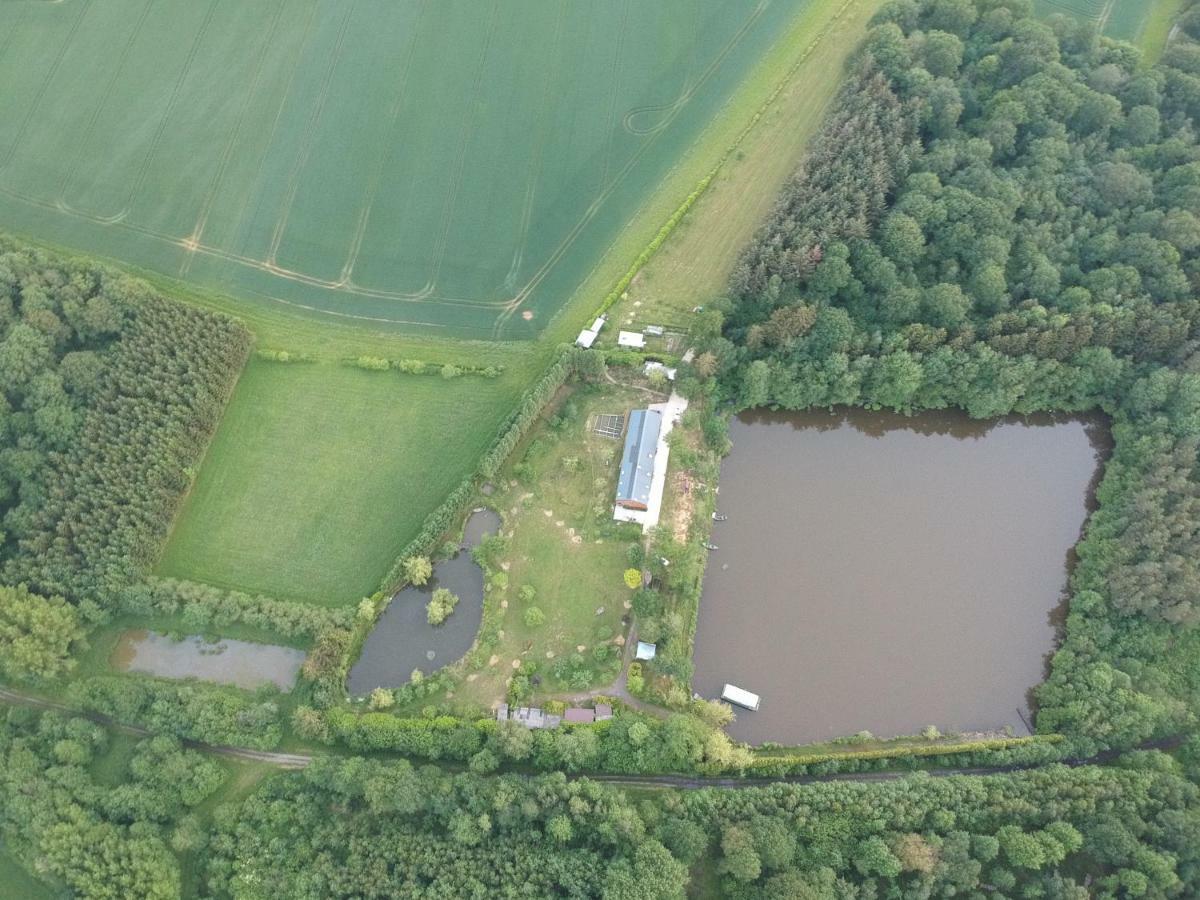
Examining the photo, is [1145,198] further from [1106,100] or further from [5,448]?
[5,448]

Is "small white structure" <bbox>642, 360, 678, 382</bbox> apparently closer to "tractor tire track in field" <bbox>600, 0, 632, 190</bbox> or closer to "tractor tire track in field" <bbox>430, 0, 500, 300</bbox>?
"tractor tire track in field" <bbox>600, 0, 632, 190</bbox>

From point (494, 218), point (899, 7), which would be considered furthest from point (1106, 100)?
point (494, 218)

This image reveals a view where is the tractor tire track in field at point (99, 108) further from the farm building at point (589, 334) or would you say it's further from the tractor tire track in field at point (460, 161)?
the farm building at point (589, 334)

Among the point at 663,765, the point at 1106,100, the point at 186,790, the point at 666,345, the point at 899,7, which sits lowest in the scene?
the point at 186,790

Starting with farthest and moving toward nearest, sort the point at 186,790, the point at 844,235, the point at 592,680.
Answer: the point at 844,235, the point at 592,680, the point at 186,790

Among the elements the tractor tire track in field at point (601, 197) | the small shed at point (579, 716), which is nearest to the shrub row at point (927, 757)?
the small shed at point (579, 716)

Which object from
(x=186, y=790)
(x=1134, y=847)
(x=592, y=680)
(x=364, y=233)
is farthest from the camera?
(x=364, y=233)

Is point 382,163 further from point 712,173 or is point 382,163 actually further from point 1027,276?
point 1027,276

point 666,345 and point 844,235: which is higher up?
point 844,235
